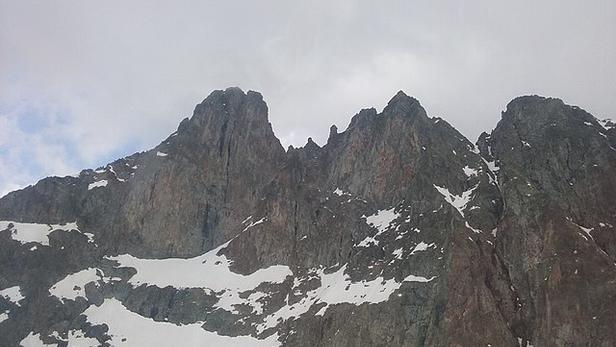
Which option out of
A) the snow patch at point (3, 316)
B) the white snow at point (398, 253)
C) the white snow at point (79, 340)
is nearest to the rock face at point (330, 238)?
the snow patch at point (3, 316)

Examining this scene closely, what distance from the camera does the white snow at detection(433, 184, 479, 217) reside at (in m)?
132

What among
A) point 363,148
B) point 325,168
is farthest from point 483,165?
point 325,168

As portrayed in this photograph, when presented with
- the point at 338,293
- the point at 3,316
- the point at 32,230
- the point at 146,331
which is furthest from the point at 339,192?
the point at 3,316

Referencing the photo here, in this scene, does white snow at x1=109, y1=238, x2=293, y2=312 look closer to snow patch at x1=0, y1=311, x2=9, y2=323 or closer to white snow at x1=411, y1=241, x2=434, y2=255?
snow patch at x1=0, y1=311, x2=9, y2=323

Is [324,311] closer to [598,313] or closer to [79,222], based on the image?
[598,313]

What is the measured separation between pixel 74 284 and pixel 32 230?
22492mm

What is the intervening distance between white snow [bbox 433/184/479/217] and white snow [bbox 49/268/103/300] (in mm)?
82383

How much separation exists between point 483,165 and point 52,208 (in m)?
109

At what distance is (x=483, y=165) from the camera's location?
145 meters

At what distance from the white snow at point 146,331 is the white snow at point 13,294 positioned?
1657 cm

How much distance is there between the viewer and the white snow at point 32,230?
16062 centimetres

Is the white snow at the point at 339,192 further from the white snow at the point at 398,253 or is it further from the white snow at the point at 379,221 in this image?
the white snow at the point at 398,253

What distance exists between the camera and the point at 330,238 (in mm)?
146500

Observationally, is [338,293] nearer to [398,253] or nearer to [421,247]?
[398,253]
